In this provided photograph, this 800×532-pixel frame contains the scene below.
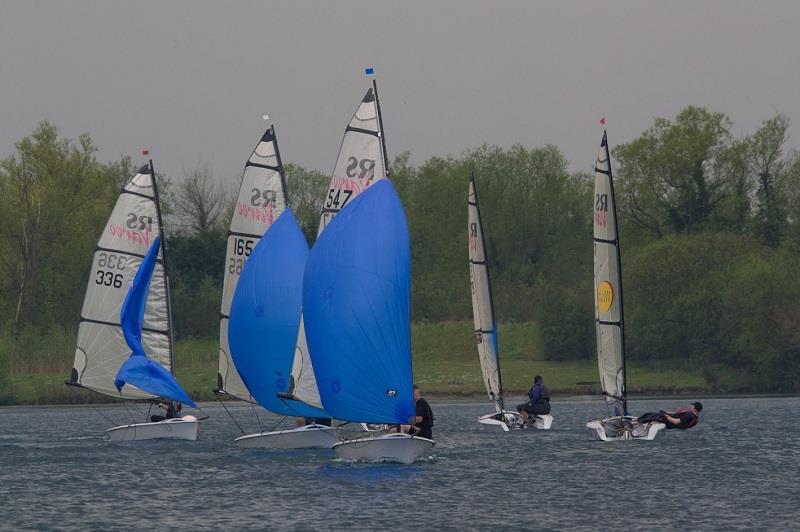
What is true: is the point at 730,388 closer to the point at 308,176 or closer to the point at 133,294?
the point at 133,294

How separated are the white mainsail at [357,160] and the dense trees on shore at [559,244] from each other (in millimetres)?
46394

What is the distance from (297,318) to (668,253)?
170 ft

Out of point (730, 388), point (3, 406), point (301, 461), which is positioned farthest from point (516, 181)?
point (301, 461)

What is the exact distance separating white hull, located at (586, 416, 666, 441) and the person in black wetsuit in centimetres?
1125

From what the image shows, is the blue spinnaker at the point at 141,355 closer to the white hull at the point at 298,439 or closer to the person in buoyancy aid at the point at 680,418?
the white hull at the point at 298,439

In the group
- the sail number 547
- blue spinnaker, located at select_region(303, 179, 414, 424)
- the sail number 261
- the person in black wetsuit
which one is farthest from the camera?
the sail number 261

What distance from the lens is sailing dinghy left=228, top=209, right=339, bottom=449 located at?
44969 millimetres

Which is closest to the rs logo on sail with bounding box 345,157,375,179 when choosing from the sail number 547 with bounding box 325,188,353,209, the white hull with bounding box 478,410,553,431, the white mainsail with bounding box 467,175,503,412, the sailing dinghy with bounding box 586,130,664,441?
the sail number 547 with bounding box 325,188,353,209

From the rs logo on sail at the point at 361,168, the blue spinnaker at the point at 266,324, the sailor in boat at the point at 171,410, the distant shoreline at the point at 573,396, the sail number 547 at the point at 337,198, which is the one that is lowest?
the sailor in boat at the point at 171,410

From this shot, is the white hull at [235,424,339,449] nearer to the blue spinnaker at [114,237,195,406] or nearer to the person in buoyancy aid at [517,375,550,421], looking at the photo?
the blue spinnaker at [114,237,195,406]

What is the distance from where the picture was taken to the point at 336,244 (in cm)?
3809

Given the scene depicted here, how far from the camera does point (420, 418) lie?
38.7 meters

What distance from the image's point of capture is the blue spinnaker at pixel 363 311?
3719 cm

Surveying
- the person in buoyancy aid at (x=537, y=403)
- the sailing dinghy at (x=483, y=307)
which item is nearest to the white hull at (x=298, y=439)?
the person in buoyancy aid at (x=537, y=403)
